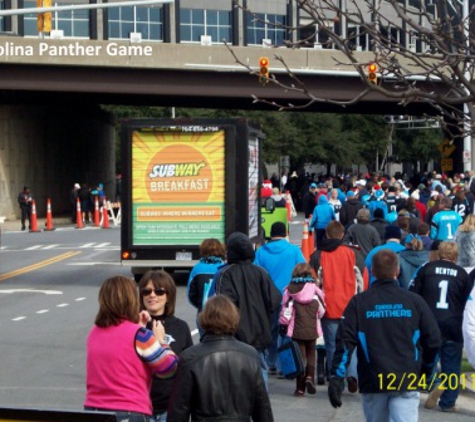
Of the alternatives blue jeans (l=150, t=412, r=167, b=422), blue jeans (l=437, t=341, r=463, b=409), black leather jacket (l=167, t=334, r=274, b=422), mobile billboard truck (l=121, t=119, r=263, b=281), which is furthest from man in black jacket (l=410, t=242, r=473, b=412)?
mobile billboard truck (l=121, t=119, r=263, b=281)

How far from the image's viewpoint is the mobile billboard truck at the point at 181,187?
21.9 m

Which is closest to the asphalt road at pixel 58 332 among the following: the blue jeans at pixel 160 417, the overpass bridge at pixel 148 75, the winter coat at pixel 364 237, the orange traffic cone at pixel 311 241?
the winter coat at pixel 364 237

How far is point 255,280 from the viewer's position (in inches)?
408

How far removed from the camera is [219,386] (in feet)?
20.4

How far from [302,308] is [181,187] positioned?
10452mm

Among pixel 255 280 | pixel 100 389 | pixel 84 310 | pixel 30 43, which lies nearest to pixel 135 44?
pixel 30 43

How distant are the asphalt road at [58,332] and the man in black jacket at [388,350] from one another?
287cm

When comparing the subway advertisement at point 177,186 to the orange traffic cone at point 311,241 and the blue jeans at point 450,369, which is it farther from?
the blue jeans at point 450,369

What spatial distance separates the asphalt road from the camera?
11523 mm

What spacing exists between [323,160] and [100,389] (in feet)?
219

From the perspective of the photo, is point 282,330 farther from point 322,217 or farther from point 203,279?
point 322,217

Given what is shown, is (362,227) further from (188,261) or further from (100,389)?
(100,389)

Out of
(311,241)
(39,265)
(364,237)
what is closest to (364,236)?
(364,237)

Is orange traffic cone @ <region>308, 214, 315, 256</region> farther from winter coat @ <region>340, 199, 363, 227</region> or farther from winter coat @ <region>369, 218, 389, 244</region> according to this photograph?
winter coat @ <region>369, 218, 389, 244</region>
